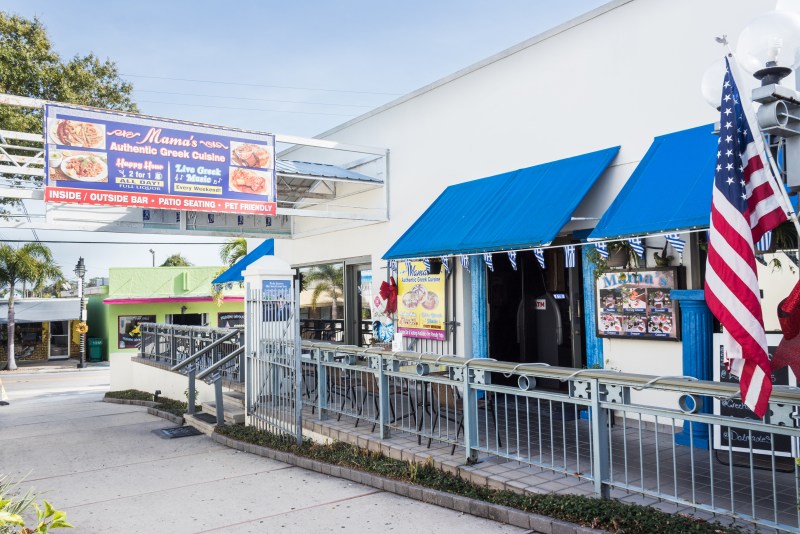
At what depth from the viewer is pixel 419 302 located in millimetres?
10781

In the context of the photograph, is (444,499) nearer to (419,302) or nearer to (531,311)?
(531,311)

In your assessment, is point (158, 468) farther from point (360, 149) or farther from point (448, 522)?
point (360, 149)

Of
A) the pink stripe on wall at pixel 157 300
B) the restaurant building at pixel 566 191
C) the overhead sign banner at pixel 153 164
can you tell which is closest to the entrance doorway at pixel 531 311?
the restaurant building at pixel 566 191

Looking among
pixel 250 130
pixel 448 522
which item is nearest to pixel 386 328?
pixel 250 130

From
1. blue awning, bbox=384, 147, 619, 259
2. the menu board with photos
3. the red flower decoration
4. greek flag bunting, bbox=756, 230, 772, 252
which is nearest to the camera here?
greek flag bunting, bbox=756, 230, 772, 252

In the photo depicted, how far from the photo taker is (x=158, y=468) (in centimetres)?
732

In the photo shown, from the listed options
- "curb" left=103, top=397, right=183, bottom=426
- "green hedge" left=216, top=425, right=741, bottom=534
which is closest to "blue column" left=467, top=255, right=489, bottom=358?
"green hedge" left=216, top=425, right=741, bottom=534

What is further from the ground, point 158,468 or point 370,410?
point 370,410

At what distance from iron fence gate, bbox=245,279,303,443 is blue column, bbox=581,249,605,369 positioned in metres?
3.88

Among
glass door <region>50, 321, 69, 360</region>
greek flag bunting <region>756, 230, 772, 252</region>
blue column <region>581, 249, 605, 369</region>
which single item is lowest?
glass door <region>50, 321, 69, 360</region>

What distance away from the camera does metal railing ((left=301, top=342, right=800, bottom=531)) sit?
4127 millimetres

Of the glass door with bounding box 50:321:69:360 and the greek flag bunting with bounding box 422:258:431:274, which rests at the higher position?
the greek flag bunting with bounding box 422:258:431:274

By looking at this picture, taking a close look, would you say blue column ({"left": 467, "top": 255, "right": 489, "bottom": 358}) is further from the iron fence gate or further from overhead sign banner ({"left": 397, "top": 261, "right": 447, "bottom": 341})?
the iron fence gate

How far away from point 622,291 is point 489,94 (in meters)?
4.00
